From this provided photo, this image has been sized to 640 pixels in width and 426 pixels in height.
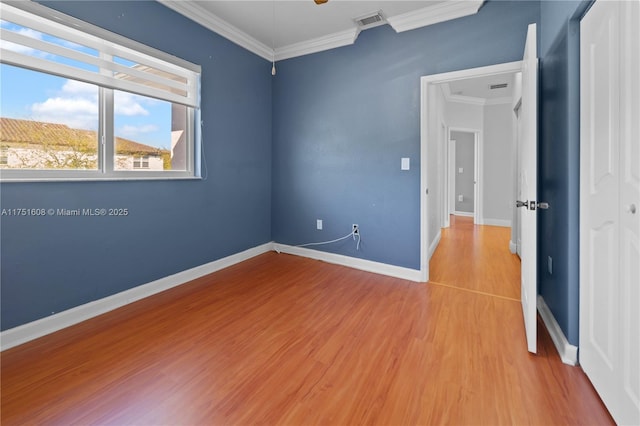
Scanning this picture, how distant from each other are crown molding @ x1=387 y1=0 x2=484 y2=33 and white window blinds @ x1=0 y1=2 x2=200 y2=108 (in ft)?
6.97

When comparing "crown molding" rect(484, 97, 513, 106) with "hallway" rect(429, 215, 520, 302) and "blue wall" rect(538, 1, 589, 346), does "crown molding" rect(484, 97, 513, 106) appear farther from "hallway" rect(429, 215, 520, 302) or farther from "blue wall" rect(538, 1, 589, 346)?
"blue wall" rect(538, 1, 589, 346)

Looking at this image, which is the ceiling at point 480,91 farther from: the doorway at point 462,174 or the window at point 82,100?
the window at point 82,100

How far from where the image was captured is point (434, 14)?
291 centimetres

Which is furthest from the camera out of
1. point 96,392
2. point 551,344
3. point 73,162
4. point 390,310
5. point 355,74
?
point 355,74

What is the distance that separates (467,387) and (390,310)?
94 centimetres

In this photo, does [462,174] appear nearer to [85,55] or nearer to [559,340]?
[559,340]

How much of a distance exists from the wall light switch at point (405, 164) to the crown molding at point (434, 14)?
4.32 ft

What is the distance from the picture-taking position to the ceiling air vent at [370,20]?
3.06 metres

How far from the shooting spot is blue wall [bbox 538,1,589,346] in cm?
170

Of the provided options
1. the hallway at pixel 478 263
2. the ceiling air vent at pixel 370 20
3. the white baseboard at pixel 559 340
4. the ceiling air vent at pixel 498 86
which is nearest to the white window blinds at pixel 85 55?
the ceiling air vent at pixel 370 20

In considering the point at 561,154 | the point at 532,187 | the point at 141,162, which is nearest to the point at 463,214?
the point at 561,154

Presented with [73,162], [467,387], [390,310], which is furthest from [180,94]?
[467,387]

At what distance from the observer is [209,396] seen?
5.01 ft

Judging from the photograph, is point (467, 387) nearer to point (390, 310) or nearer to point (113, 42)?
point (390, 310)
